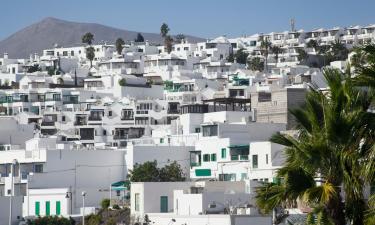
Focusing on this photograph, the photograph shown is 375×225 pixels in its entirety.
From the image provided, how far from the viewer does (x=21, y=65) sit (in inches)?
6442

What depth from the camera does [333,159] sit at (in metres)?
16.5

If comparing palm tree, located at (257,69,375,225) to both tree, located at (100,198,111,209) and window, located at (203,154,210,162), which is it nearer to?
tree, located at (100,198,111,209)

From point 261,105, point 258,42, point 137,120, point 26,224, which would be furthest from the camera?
point 258,42

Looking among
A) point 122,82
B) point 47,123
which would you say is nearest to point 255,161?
point 47,123

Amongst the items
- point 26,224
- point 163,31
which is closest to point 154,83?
point 163,31

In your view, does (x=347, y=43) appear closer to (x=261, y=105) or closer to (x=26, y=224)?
(x=261, y=105)

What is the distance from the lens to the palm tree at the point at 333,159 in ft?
53.3

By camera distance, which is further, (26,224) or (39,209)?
(39,209)

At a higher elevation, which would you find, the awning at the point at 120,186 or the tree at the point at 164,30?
the tree at the point at 164,30

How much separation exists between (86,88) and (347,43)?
50.4 meters

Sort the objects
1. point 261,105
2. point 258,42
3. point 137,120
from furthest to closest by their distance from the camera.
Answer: point 258,42
point 137,120
point 261,105

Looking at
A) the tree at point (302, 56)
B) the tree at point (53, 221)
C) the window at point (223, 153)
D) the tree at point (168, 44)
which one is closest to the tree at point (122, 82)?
the tree at point (302, 56)

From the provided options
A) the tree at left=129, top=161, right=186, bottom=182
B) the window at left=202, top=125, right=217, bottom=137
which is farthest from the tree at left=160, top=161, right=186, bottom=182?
the window at left=202, top=125, right=217, bottom=137

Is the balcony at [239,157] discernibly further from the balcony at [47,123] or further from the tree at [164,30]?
the tree at [164,30]
